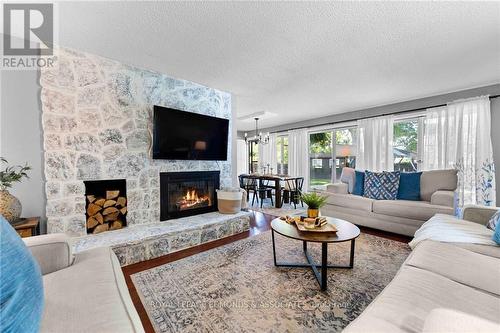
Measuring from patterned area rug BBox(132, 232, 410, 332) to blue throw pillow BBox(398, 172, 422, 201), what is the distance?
122 centimetres

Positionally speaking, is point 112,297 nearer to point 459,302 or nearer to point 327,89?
point 459,302

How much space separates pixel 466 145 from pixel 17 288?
5.09 metres

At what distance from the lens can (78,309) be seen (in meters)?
0.84

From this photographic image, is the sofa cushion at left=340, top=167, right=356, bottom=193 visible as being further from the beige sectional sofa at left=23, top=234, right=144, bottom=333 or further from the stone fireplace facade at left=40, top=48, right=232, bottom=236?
the beige sectional sofa at left=23, top=234, right=144, bottom=333

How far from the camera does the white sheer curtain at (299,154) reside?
19.7 ft

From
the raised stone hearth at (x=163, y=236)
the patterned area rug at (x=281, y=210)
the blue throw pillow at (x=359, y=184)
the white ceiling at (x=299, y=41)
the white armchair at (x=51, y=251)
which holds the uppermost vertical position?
the white ceiling at (x=299, y=41)

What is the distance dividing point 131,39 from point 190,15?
2.41 ft

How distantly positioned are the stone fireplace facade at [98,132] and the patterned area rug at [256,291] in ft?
3.45

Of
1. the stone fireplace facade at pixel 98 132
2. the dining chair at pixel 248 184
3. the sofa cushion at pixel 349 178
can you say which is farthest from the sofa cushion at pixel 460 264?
the dining chair at pixel 248 184

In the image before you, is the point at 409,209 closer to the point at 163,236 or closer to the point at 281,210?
the point at 281,210

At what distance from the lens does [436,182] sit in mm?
3178

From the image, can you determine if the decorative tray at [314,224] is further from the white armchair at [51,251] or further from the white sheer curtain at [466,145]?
the white sheer curtain at [466,145]

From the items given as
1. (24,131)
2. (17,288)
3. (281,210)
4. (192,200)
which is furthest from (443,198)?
(24,131)

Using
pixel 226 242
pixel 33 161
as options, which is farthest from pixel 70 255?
pixel 226 242
